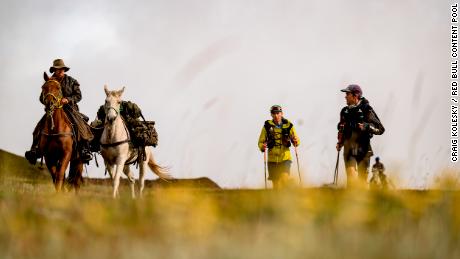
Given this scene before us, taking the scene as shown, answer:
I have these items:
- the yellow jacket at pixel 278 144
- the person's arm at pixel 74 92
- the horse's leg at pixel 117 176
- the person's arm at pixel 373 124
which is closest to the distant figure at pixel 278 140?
the yellow jacket at pixel 278 144

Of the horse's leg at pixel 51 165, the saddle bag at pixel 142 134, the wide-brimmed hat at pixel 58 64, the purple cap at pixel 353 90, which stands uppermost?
the wide-brimmed hat at pixel 58 64

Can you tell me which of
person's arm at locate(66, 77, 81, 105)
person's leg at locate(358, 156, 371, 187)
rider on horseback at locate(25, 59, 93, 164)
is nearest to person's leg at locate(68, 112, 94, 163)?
rider on horseback at locate(25, 59, 93, 164)

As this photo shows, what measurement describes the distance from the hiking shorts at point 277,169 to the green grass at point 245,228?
551cm

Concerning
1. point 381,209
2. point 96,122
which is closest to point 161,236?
point 381,209

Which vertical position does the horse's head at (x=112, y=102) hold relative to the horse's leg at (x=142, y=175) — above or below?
above

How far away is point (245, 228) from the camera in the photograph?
609cm

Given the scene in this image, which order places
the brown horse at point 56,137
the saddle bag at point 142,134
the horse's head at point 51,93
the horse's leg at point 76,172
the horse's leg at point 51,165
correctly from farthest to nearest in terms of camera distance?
the saddle bag at point 142,134
the horse's leg at point 76,172
the horse's leg at point 51,165
the brown horse at point 56,137
the horse's head at point 51,93

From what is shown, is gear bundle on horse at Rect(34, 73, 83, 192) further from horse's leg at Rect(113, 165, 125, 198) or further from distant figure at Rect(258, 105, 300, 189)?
distant figure at Rect(258, 105, 300, 189)

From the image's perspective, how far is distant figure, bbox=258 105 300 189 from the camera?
13.4 metres

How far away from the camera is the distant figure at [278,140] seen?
13.4 meters

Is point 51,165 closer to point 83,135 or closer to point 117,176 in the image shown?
point 83,135

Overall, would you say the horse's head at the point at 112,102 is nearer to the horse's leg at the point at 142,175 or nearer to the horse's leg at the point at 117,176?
the horse's leg at the point at 117,176

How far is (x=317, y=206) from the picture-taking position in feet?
22.0

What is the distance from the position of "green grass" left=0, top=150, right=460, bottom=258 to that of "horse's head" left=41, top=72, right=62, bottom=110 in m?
6.79
